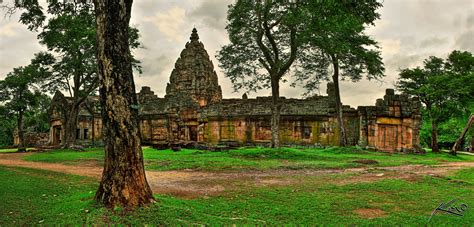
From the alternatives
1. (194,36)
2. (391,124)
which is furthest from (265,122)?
(194,36)

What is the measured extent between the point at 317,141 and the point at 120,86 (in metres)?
24.4

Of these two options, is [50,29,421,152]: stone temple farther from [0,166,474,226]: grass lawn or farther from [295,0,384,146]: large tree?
[0,166,474,226]: grass lawn

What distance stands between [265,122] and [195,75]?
12.8 m

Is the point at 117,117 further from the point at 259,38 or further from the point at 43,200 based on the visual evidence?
the point at 259,38

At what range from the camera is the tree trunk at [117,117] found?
670 centimetres

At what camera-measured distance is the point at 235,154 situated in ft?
69.5

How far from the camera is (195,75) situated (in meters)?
40.2

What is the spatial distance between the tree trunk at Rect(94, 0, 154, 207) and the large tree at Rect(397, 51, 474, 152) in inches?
1150

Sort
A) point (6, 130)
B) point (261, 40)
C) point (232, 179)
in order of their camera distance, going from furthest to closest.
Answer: point (6, 130), point (261, 40), point (232, 179)

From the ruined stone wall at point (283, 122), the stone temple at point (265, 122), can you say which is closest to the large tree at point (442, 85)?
the stone temple at point (265, 122)

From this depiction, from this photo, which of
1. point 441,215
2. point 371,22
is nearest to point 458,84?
point 371,22

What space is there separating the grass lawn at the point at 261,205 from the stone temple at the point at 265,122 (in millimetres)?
17910

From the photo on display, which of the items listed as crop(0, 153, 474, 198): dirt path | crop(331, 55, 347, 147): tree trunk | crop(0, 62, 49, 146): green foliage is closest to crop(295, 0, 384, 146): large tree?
crop(331, 55, 347, 147): tree trunk

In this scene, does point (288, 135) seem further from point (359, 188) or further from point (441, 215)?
point (441, 215)
